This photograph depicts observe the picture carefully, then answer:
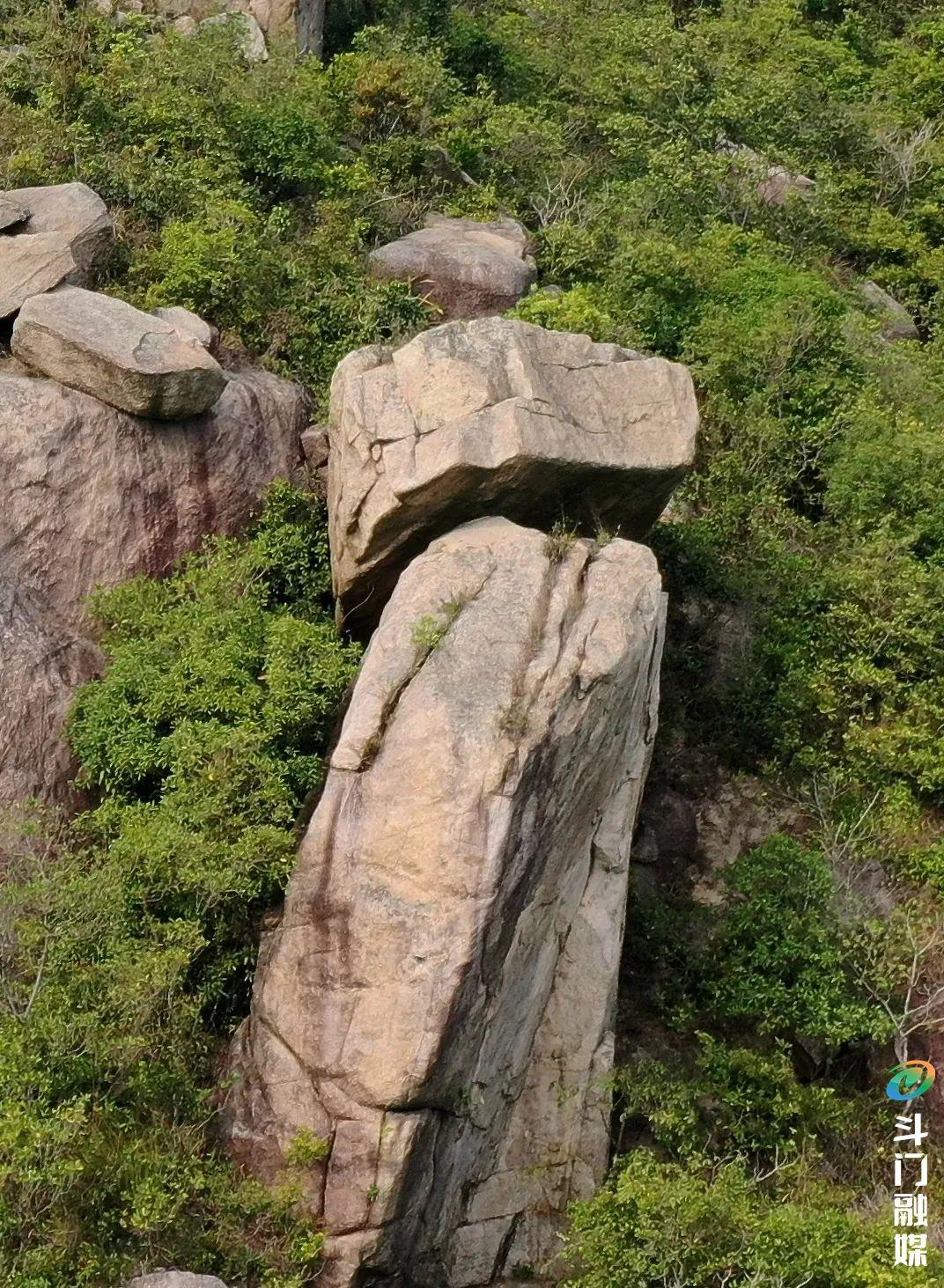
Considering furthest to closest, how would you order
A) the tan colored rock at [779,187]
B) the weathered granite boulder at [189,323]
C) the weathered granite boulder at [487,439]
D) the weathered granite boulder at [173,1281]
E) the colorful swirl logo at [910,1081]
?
the tan colored rock at [779,187]
the weathered granite boulder at [189,323]
the colorful swirl logo at [910,1081]
the weathered granite boulder at [487,439]
the weathered granite boulder at [173,1281]

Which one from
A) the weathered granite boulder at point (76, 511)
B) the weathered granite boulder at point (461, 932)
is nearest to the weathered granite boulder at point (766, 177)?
the weathered granite boulder at point (76, 511)

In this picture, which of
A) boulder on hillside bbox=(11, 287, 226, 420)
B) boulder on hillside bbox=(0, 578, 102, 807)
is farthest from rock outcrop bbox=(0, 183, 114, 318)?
boulder on hillside bbox=(0, 578, 102, 807)

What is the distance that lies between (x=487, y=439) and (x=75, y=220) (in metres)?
8.05

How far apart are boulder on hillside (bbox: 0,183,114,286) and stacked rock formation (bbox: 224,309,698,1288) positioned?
5.43 m

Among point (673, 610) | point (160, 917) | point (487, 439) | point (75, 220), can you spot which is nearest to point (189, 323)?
point (75, 220)

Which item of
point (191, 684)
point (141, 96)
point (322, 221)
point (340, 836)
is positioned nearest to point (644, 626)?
point (340, 836)

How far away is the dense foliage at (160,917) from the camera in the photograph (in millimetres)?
11648

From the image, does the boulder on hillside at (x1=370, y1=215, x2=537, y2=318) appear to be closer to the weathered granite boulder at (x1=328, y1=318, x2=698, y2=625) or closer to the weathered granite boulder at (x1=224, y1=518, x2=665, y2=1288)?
the weathered granite boulder at (x1=328, y1=318, x2=698, y2=625)

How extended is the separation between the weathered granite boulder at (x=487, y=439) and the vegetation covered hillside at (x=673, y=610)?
1.50 metres

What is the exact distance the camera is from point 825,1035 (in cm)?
1495

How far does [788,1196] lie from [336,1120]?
14.9ft

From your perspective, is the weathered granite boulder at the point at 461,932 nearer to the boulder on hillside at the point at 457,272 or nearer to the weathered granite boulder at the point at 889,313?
the boulder on hillside at the point at 457,272

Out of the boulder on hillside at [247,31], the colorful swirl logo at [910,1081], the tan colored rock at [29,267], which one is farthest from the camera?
the boulder on hillside at [247,31]

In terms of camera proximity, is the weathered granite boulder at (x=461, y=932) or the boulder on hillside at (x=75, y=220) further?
the boulder on hillside at (x=75, y=220)
